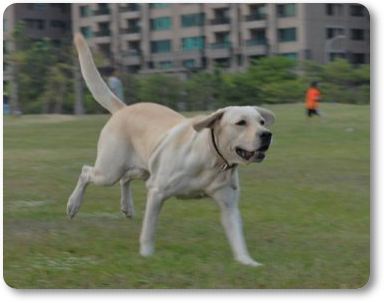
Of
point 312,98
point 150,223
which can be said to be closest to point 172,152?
point 150,223

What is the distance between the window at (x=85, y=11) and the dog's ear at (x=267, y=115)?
34.8 inches

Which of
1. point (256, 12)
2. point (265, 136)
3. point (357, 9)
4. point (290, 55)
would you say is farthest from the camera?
point (290, 55)

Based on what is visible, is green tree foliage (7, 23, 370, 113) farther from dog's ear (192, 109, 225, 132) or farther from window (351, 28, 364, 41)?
dog's ear (192, 109, 225, 132)

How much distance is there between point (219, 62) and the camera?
19.0 feet

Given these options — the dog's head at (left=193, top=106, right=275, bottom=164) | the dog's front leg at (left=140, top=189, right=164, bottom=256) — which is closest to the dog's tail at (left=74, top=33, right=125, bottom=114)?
the dog's front leg at (left=140, top=189, right=164, bottom=256)

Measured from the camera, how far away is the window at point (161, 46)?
578 cm

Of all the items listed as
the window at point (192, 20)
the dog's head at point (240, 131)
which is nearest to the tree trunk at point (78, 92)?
the window at point (192, 20)

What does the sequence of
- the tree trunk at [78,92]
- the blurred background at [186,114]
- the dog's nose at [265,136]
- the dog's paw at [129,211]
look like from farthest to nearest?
the dog's paw at [129,211]
the tree trunk at [78,92]
the blurred background at [186,114]
the dog's nose at [265,136]

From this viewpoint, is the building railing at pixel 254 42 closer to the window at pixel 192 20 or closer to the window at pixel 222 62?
the window at pixel 222 62

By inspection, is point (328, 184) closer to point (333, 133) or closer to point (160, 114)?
point (333, 133)

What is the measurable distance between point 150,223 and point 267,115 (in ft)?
2.27

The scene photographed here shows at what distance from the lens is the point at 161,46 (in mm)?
5793

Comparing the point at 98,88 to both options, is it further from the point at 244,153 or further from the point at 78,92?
the point at 244,153

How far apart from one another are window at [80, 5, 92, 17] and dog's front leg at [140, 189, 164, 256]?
0.83 m
